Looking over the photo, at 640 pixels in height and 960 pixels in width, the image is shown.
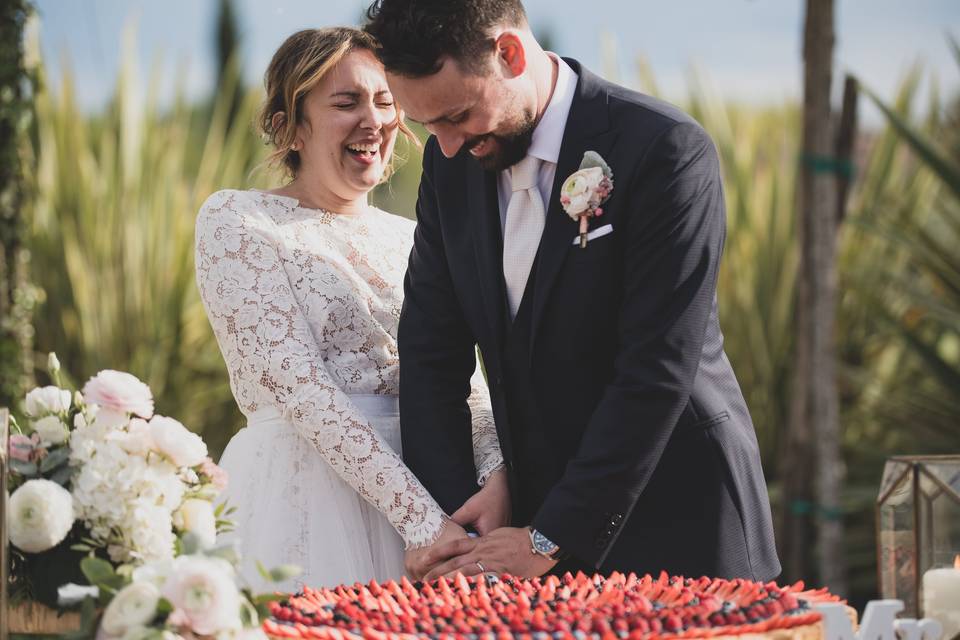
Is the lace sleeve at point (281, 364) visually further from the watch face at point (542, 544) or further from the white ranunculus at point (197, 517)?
the white ranunculus at point (197, 517)

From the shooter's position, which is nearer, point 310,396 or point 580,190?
point 580,190

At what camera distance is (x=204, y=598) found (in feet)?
4.79

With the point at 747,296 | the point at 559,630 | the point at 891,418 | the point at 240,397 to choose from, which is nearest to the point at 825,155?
the point at 891,418

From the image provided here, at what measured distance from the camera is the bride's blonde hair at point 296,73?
293cm

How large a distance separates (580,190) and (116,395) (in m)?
1.04

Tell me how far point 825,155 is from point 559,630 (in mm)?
3898

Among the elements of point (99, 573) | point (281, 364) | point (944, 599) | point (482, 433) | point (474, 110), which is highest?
point (474, 110)

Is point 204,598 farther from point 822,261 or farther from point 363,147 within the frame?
point 822,261

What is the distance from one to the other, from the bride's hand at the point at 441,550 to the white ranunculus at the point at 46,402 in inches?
34.6

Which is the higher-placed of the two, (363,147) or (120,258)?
(363,147)

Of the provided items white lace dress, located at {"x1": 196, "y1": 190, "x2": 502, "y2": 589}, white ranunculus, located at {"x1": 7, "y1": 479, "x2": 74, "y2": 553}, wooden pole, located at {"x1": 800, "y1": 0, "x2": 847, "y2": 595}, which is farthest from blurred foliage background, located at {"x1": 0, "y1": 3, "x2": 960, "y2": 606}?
white ranunculus, located at {"x1": 7, "y1": 479, "x2": 74, "y2": 553}

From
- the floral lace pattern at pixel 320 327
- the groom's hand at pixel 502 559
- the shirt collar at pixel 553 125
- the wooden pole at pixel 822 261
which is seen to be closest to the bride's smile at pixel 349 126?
the floral lace pattern at pixel 320 327

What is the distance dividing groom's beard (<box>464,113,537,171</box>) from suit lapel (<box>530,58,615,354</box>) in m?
0.08

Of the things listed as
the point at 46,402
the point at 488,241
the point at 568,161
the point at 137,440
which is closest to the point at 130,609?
the point at 137,440
